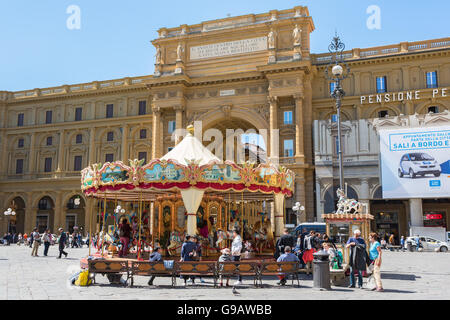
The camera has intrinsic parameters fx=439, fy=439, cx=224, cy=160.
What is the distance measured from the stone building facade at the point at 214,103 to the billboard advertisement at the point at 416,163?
1.74 m

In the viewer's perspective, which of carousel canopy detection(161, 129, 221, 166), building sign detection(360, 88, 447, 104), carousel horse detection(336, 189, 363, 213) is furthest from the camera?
building sign detection(360, 88, 447, 104)

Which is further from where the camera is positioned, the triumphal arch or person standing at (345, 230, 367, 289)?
the triumphal arch

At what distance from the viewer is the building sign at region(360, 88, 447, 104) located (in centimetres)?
3469

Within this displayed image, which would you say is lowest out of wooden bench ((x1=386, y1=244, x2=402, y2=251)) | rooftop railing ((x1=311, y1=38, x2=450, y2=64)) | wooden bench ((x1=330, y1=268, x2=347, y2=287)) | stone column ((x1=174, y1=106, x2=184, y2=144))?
wooden bench ((x1=386, y1=244, x2=402, y2=251))

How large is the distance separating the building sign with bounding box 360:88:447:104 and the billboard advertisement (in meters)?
3.81

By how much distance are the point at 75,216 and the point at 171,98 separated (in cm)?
1793

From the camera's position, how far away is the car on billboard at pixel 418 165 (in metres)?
31.8

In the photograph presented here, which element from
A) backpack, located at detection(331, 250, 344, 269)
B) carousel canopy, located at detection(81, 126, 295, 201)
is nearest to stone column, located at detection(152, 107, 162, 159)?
carousel canopy, located at detection(81, 126, 295, 201)

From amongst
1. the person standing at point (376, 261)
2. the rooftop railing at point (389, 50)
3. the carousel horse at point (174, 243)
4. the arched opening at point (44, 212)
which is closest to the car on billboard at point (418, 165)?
the rooftop railing at point (389, 50)

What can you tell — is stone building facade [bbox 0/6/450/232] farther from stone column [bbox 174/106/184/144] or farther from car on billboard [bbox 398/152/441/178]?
car on billboard [bbox 398/152/441/178]

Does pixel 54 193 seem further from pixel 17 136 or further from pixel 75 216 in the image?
pixel 17 136

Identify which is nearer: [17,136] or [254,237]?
[254,237]

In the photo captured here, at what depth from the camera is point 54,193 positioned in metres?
45.8
